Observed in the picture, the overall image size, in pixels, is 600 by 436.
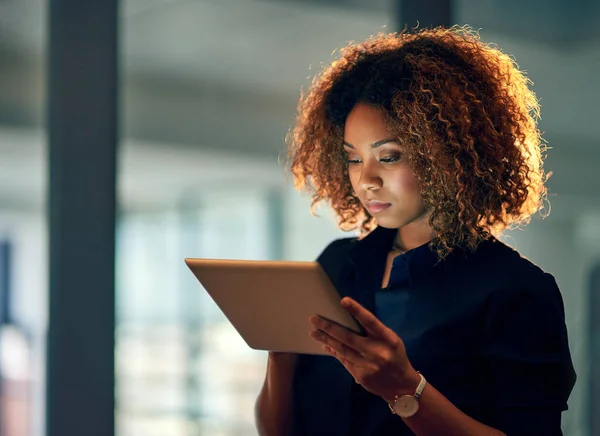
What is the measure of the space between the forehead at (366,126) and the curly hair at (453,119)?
0.01 metres

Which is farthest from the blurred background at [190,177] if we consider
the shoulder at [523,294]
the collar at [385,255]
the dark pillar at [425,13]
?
the shoulder at [523,294]

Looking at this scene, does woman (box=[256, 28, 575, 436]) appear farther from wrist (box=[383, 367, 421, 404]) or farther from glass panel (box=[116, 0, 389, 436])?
glass panel (box=[116, 0, 389, 436])

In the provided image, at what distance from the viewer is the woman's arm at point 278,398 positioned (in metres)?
1.17

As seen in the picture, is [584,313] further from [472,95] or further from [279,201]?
[279,201]

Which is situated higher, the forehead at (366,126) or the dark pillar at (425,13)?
the dark pillar at (425,13)

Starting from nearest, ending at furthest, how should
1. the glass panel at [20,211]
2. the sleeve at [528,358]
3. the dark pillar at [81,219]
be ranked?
the sleeve at [528,358]
the dark pillar at [81,219]
the glass panel at [20,211]

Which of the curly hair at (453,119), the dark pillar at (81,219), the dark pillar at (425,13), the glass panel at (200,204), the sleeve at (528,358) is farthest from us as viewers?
the glass panel at (200,204)

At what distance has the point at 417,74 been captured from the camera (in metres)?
1.15

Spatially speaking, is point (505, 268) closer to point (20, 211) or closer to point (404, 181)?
point (404, 181)

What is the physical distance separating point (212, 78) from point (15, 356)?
6.10ft

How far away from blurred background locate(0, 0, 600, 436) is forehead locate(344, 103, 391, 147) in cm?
130

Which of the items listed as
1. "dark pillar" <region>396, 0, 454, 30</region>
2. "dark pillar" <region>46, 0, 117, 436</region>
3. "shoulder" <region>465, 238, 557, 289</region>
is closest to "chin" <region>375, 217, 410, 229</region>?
"shoulder" <region>465, 238, 557, 289</region>

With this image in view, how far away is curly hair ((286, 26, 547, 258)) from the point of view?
1111 millimetres

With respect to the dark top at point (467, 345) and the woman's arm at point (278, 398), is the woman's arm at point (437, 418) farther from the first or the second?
the woman's arm at point (278, 398)
